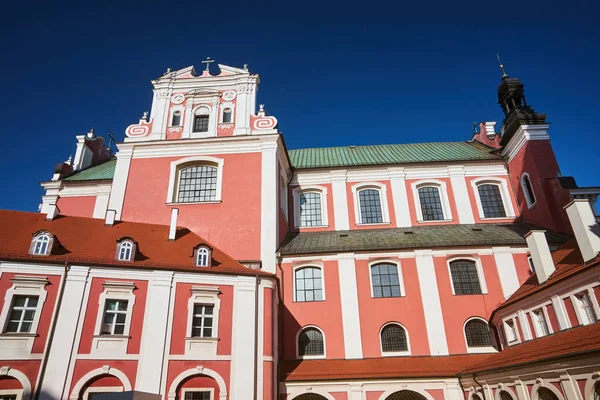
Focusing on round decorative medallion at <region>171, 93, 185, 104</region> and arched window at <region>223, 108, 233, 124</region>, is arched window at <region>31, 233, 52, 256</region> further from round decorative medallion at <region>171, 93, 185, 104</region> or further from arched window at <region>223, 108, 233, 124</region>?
round decorative medallion at <region>171, 93, 185, 104</region>

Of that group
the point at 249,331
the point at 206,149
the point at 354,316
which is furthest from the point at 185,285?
the point at 206,149

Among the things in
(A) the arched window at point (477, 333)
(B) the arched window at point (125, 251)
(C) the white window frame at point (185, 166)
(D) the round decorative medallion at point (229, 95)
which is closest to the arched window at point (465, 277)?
(A) the arched window at point (477, 333)

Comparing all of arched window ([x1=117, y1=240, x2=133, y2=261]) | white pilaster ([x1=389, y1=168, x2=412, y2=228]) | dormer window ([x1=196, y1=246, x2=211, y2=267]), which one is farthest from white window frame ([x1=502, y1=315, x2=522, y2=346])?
arched window ([x1=117, y1=240, x2=133, y2=261])

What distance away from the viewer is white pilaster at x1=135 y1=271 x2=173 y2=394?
13.4 m

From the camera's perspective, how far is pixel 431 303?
1802 centimetres

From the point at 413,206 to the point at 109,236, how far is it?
612 inches

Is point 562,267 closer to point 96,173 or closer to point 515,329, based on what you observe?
point 515,329

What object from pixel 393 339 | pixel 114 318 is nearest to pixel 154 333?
pixel 114 318

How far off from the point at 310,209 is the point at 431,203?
6.85m

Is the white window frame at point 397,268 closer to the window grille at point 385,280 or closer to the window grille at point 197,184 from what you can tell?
the window grille at point 385,280

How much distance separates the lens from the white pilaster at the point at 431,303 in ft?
56.5

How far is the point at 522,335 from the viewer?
15.4m

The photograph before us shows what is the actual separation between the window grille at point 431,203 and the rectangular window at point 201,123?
41.8 ft

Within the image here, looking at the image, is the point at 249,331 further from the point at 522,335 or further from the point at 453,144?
the point at 453,144
